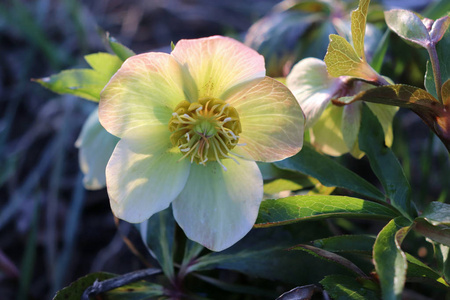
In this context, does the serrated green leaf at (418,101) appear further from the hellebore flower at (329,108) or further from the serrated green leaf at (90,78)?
the serrated green leaf at (90,78)

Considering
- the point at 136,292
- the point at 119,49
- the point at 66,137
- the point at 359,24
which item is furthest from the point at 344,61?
the point at 66,137

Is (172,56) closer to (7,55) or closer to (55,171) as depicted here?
(55,171)

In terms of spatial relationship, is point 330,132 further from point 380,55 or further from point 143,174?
point 143,174

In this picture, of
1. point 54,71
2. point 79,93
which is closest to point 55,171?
point 54,71

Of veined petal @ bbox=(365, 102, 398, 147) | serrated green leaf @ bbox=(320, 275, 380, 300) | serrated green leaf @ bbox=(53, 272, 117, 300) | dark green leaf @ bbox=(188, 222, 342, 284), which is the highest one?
veined petal @ bbox=(365, 102, 398, 147)

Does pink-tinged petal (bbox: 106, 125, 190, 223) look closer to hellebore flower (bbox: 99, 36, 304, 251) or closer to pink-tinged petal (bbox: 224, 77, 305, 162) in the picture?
hellebore flower (bbox: 99, 36, 304, 251)

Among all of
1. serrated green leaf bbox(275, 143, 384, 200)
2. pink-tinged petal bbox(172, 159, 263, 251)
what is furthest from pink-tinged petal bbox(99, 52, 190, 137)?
serrated green leaf bbox(275, 143, 384, 200)

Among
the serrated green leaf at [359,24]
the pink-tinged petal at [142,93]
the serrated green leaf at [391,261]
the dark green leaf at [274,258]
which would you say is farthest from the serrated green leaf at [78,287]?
the serrated green leaf at [359,24]
